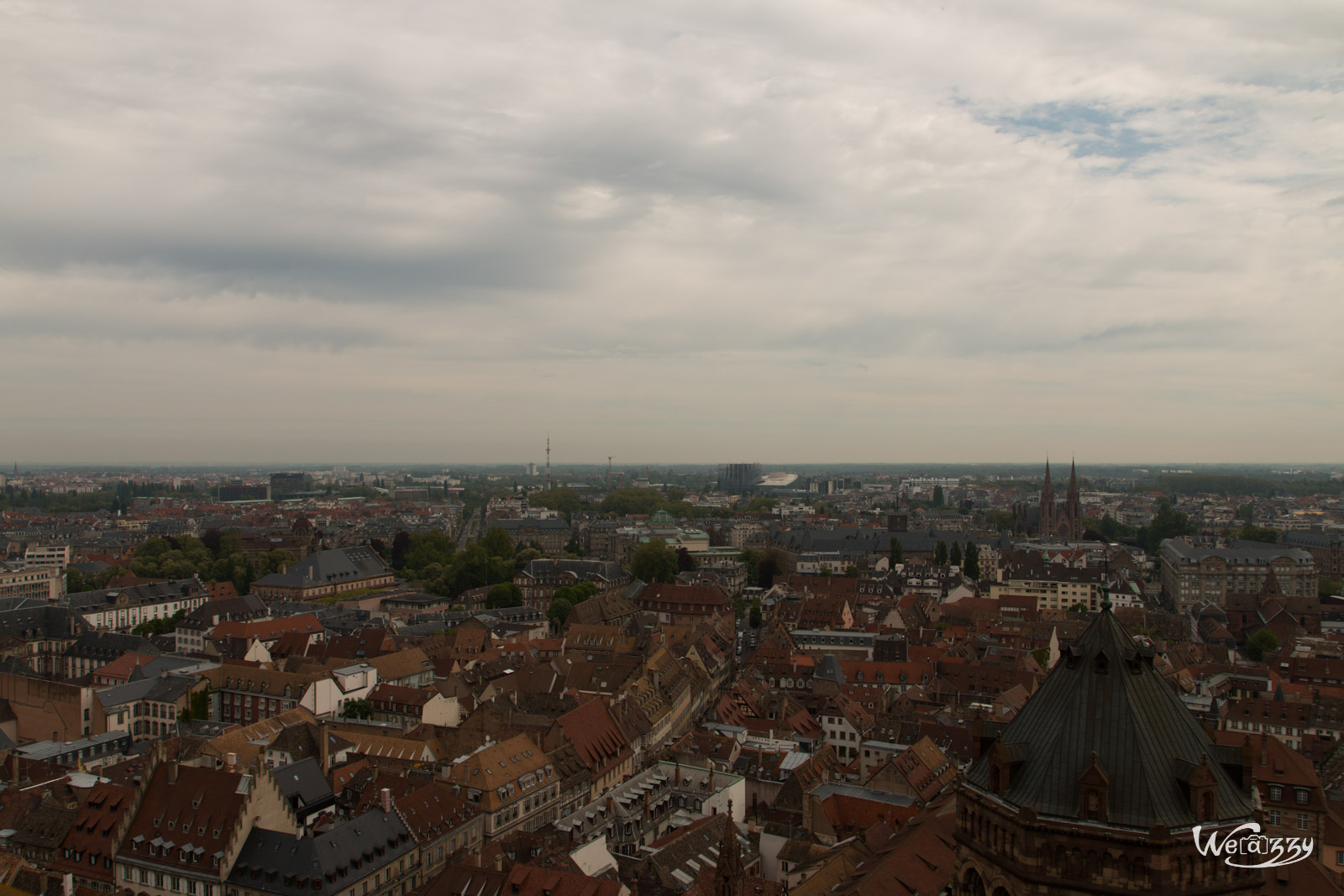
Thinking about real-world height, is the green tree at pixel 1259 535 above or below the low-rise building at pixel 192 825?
above

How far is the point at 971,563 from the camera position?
5974 inches

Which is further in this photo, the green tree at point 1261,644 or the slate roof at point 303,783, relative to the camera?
the green tree at point 1261,644

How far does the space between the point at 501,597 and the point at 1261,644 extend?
3444 inches

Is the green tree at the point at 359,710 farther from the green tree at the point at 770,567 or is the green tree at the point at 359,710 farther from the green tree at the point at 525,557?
the green tree at the point at 770,567

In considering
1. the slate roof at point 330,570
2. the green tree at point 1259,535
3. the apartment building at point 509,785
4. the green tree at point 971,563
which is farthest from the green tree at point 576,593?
the green tree at point 1259,535

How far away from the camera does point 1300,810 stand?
150 feet

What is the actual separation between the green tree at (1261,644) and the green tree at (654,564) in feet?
259

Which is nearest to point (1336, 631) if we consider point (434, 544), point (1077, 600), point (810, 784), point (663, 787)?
point (1077, 600)

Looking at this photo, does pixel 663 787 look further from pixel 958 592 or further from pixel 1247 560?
pixel 1247 560

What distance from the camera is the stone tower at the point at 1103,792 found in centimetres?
1655

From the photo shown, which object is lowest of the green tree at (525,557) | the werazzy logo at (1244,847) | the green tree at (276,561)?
the green tree at (276,561)

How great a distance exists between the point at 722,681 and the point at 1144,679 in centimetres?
7879

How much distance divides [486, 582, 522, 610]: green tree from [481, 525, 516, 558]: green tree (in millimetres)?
31674

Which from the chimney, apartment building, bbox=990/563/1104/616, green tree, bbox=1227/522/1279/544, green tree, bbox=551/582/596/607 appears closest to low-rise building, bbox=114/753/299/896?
the chimney
